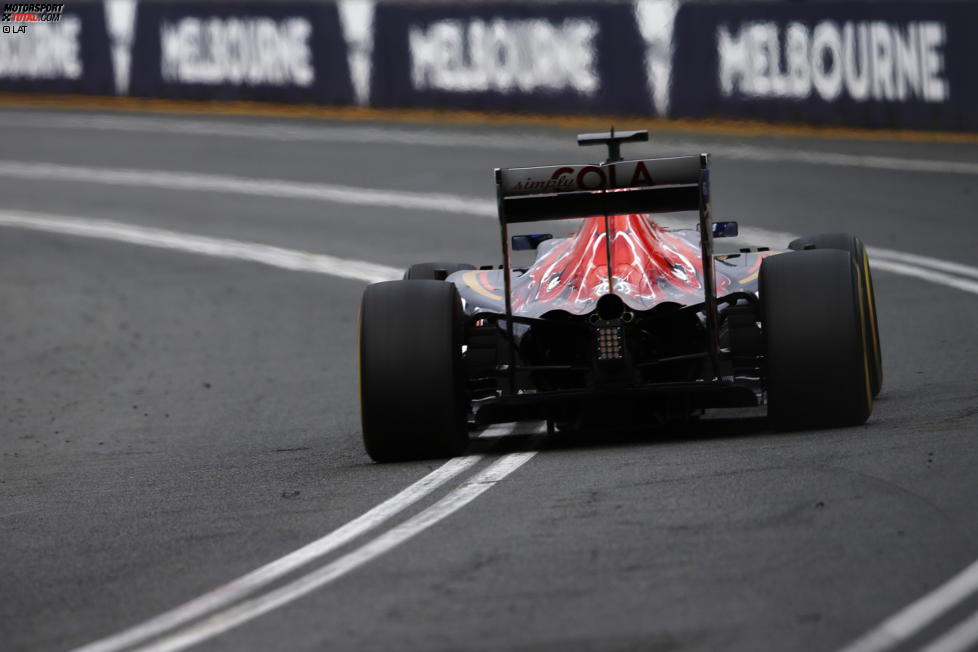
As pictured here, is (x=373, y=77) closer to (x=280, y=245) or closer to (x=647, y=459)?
(x=280, y=245)

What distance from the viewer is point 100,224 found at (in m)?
22.5

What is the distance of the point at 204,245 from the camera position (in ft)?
68.2

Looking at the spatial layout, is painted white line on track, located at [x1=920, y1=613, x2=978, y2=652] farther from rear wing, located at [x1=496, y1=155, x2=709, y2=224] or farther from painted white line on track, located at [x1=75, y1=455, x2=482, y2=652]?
rear wing, located at [x1=496, y1=155, x2=709, y2=224]

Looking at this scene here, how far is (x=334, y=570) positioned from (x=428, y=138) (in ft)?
69.7

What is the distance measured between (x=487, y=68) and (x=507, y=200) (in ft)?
61.0

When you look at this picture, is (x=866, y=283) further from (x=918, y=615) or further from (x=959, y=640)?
(x=959, y=640)

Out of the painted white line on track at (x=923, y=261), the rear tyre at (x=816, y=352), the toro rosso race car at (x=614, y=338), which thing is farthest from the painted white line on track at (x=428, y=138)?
the rear tyre at (x=816, y=352)

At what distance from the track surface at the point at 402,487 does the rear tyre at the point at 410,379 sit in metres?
0.19

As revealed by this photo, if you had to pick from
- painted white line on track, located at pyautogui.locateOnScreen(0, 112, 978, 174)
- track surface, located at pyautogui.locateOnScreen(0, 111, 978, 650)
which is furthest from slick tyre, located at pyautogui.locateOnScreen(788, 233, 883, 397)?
painted white line on track, located at pyautogui.locateOnScreen(0, 112, 978, 174)

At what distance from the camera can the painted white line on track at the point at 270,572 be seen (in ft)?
19.8

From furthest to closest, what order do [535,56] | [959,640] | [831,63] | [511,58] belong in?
[511,58] → [535,56] → [831,63] → [959,640]

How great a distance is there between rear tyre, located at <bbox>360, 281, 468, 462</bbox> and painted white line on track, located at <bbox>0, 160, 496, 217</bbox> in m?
12.3

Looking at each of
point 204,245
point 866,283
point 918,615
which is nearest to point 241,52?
point 204,245

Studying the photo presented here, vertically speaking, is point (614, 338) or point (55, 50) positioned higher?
point (55, 50)
